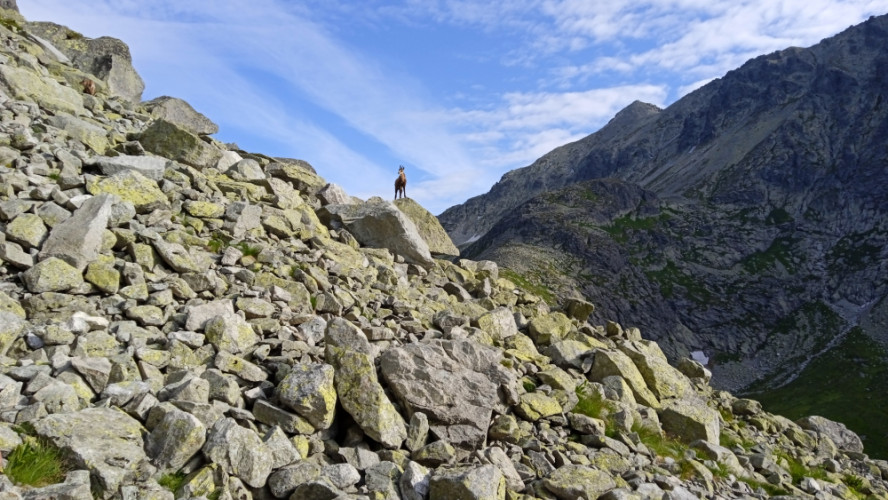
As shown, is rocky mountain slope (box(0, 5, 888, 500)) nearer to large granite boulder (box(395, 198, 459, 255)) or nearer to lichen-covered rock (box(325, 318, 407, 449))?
lichen-covered rock (box(325, 318, 407, 449))

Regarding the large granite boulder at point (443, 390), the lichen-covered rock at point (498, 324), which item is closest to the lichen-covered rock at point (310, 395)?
the large granite boulder at point (443, 390)

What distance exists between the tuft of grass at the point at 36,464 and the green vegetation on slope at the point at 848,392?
5758 inches

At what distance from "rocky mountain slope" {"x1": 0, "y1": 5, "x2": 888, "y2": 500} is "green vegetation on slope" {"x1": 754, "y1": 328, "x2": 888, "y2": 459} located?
13241 cm

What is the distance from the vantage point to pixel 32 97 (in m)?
20.7

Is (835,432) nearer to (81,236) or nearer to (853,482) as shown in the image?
(853,482)

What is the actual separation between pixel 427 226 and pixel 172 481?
18693 millimetres

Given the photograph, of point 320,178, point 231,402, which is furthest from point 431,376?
point 320,178

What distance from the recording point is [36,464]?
23.9 feet

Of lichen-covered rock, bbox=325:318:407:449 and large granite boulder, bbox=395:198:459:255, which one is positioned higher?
large granite boulder, bbox=395:198:459:255

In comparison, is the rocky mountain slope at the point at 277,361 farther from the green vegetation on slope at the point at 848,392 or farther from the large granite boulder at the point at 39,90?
the green vegetation on slope at the point at 848,392

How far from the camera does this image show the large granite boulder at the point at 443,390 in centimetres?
1152

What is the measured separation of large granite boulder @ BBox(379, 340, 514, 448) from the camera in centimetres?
1152

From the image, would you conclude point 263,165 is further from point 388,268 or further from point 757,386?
point 757,386

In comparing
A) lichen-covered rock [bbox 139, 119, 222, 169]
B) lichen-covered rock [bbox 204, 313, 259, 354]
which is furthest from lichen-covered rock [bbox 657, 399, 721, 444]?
lichen-covered rock [bbox 139, 119, 222, 169]
